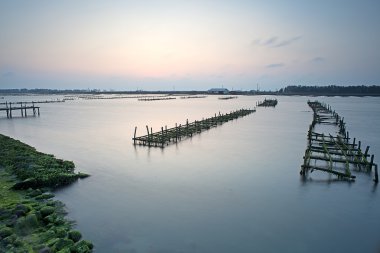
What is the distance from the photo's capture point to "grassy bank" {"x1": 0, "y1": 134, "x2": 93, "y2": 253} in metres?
9.67

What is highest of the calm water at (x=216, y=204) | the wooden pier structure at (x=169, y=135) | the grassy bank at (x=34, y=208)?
the wooden pier structure at (x=169, y=135)

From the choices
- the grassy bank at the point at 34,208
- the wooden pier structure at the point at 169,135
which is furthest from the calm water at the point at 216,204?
the wooden pier structure at the point at 169,135

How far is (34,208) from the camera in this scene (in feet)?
40.3

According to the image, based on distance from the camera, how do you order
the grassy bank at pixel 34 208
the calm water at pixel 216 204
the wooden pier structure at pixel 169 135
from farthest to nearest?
the wooden pier structure at pixel 169 135 < the calm water at pixel 216 204 < the grassy bank at pixel 34 208

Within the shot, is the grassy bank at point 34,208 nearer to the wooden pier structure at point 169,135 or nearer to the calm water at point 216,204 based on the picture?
the calm water at point 216,204

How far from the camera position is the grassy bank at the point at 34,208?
9672 millimetres

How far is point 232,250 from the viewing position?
10.2m

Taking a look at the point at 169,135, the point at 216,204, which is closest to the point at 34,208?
the point at 216,204

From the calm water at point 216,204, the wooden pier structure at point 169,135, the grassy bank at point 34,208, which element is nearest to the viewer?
the grassy bank at point 34,208

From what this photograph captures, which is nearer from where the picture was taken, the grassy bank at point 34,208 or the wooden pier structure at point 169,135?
the grassy bank at point 34,208

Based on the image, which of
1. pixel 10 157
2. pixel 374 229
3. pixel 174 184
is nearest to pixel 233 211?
pixel 174 184

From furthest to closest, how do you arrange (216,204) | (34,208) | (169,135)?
1. (169,135)
2. (216,204)
3. (34,208)

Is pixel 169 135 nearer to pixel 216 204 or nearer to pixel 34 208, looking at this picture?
pixel 216 204

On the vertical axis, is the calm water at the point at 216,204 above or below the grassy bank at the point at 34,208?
below
